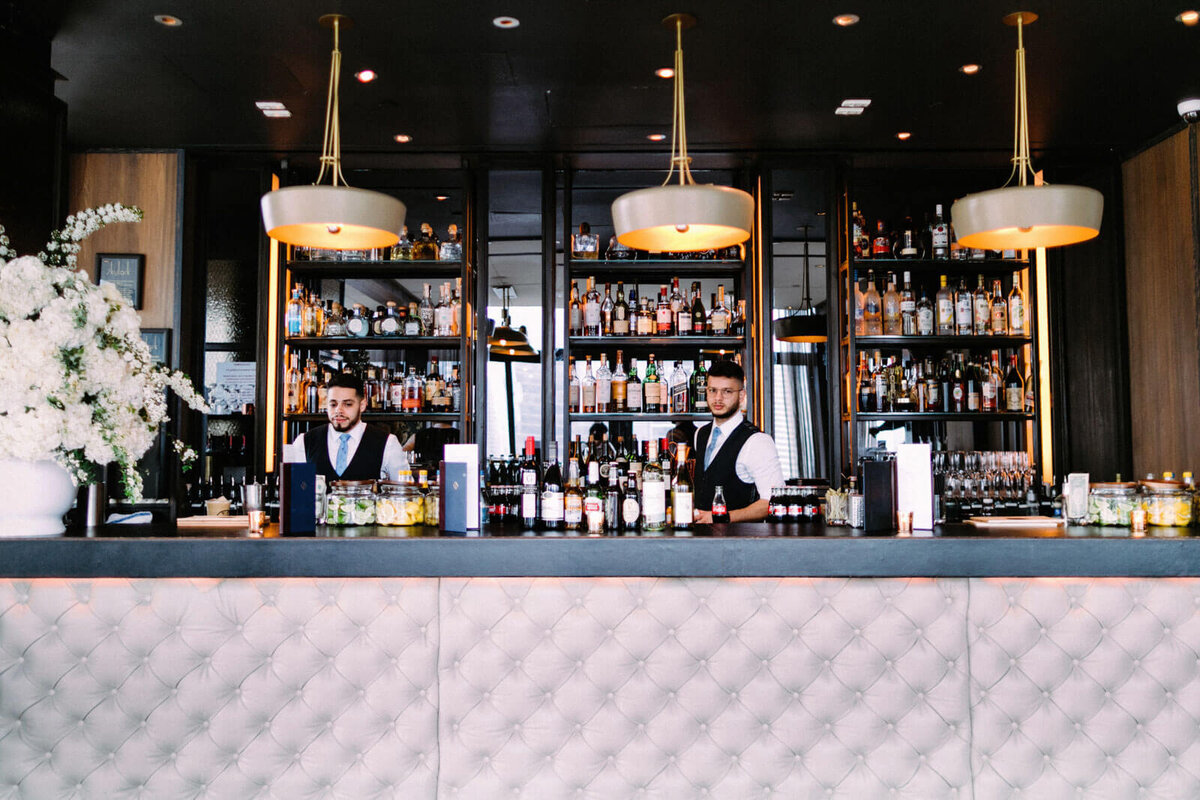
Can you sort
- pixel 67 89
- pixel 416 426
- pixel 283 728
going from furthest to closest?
pixel 416 426 → pixel 67 89 → pixel 283 728

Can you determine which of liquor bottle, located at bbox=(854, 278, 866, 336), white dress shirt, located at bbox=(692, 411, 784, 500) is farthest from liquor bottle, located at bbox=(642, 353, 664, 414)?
liquor bottle, located at bbox=(854, 278, 866, 336)

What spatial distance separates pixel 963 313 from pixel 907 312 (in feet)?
0.94

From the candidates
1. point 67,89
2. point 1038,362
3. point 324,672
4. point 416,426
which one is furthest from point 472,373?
point 1038,362

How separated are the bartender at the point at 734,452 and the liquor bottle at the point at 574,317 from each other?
98 cm

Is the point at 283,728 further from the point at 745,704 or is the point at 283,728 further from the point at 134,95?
the point at 134,95

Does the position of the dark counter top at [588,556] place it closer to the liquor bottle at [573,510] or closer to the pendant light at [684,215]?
the liquor bottle at [573,510]

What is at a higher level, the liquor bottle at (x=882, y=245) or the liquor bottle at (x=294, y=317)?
the liquor bottle at (x=882, y=245)

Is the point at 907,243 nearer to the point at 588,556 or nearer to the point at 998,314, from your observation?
the point at 998,314

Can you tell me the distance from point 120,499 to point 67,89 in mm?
1833

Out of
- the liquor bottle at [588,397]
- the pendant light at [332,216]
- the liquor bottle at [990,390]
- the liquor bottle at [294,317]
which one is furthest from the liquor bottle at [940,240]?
the liquor bottle at [294,317]

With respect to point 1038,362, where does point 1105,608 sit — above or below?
below

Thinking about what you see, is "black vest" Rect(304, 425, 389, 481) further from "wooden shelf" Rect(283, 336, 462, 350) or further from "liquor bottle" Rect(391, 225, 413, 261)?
"liquor bottle" Rect(391, 225, 413, 261)

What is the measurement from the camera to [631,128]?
4.36 metres

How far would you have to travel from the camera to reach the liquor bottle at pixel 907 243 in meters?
4.82
